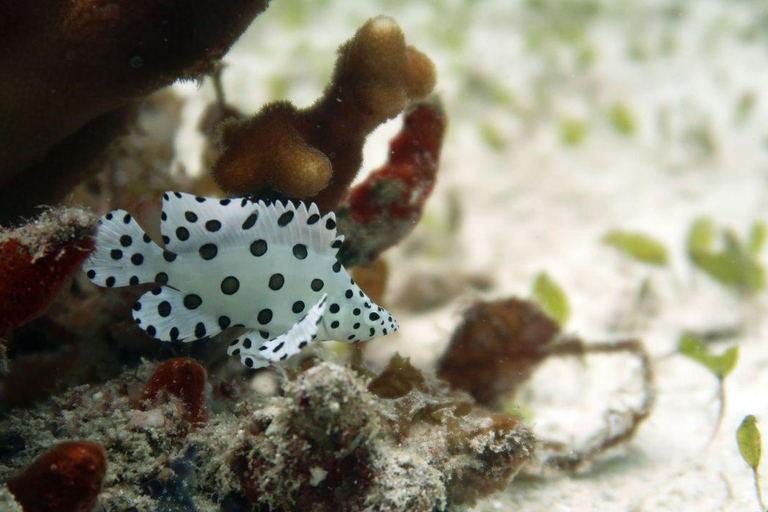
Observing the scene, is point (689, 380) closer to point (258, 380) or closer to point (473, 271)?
point (473, 271)

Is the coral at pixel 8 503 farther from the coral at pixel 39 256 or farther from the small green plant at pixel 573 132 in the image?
the small green plant at pixel 573 132

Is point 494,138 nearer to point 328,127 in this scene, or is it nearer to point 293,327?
point 328,127

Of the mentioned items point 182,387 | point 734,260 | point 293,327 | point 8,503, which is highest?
point 734,260

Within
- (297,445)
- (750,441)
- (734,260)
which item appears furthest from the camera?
(734,260)

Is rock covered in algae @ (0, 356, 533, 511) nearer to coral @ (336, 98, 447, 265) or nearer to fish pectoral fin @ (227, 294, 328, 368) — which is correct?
fish pectoral fin @ (227, 294, 328, 368)

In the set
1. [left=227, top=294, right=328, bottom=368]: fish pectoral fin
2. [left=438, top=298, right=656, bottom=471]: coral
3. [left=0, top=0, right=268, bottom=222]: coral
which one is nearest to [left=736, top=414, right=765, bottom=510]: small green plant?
[left=438, top=298, right=656, bottom=471]: coral

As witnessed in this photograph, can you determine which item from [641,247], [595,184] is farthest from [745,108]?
[641,247]
